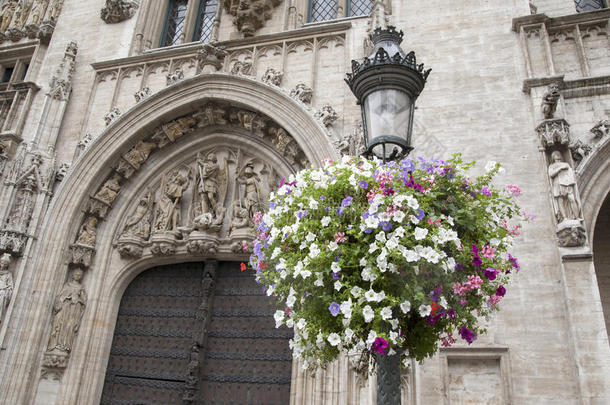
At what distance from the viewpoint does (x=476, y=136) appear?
7.11 meters

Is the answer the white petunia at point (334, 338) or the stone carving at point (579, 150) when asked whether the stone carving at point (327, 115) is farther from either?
the white petunia at point (334, 338)

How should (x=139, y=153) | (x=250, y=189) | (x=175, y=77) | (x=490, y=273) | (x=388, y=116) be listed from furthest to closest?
(x=139, y=153)
(x=175, y=77)
(x=250, y=189)
(x=388, y=116)
(x=490, y=273)

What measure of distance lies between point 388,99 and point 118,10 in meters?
9.01

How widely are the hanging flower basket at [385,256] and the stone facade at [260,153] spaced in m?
2.60

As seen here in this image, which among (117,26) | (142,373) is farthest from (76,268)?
(117,26)

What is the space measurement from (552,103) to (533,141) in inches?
21.4

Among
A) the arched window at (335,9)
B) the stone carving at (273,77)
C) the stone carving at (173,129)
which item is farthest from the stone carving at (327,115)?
the stone carving at (173,129)

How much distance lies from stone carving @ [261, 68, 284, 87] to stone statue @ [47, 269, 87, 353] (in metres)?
4.83

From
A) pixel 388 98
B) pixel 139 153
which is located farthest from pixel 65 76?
pixel 388 98

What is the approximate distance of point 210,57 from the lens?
9375 millimetres

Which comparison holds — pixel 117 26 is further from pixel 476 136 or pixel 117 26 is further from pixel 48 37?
pixel 476 136

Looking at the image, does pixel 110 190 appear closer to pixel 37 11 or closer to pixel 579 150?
pixel 37 11

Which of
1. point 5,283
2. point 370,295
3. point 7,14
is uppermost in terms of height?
point 7,14

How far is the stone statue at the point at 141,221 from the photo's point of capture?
923cm
